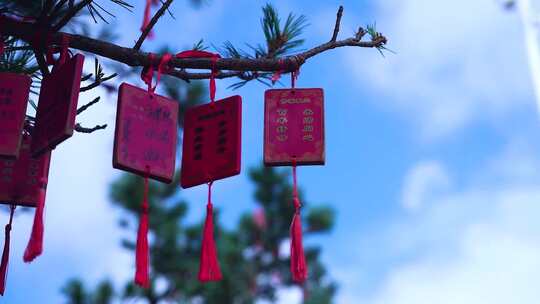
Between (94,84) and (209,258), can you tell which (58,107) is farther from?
(209,258)

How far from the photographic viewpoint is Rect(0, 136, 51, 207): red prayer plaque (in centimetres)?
194

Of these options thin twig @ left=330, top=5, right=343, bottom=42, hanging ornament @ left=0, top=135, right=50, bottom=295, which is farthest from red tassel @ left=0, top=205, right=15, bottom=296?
thin twig @ left=330, top=5, right=343, bottom=42

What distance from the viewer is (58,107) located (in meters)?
1.58

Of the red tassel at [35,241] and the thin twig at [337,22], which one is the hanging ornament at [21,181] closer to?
the red tassel at [35,241]

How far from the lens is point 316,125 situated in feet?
6.46

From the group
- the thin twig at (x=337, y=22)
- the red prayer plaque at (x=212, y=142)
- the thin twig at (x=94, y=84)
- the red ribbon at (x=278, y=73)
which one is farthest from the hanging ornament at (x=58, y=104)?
the thin twig at (x=337, y=22)

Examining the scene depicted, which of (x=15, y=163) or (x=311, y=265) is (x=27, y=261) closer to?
(x=15, y=163)

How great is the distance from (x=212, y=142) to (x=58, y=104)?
431mm

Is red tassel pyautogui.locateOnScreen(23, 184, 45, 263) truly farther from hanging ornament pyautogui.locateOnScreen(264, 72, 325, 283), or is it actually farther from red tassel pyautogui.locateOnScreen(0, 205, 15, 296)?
hanging ornament pyautogui.locateOnScreen(264, 72, 325, 283)

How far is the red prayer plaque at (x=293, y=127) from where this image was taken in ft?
6.30

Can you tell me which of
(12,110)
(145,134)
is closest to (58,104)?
(12,110)

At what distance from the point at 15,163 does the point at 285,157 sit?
2.21ft

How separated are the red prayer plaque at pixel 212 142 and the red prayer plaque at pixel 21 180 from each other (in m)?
0.37

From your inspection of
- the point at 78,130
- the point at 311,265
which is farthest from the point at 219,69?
the point at 311,265
